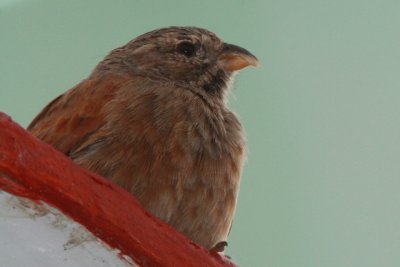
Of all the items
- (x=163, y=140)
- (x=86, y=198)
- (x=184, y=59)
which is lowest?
(x=86, y=198)

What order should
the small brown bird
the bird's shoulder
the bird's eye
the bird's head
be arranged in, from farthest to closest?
the bird's eye < the bird's head < the bird's shoulder < the small brown bird

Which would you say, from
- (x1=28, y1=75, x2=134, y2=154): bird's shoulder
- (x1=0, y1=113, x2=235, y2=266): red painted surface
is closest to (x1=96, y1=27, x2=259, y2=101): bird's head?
(x1=28, y1=75, x2=134, y2=154): bird's shoulder

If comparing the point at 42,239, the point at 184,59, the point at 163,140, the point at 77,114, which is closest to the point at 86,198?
the point at 42,239

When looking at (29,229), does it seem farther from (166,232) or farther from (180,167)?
(180,167)

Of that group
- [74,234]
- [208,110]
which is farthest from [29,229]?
[208,110]

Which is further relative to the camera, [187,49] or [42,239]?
[187,49]

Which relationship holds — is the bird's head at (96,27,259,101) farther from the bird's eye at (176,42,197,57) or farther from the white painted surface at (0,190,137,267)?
the white painted surface at (0,190,137,267)

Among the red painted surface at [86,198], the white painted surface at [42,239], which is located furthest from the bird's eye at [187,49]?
the white painted surface at [42,239]

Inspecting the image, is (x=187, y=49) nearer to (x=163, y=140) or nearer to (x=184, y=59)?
(x=184, y=59)
